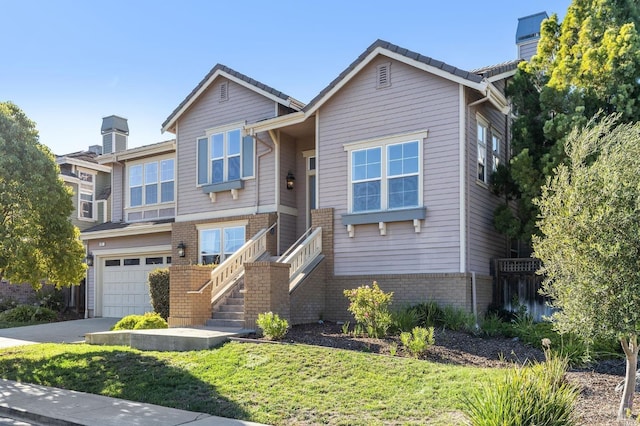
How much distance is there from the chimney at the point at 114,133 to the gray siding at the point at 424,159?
15441mm

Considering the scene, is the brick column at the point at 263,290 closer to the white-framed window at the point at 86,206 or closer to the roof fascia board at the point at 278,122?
the roof fascia board at the point at 278,122

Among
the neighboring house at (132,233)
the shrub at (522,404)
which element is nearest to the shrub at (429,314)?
the shrub at (522,404)

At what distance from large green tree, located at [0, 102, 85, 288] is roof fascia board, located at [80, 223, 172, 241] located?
651 centimetres

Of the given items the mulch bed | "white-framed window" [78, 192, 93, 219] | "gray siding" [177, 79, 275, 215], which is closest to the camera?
the mulch bed

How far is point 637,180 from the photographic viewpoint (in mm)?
6562

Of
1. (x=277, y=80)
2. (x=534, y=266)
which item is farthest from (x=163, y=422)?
(x=277, y=80)

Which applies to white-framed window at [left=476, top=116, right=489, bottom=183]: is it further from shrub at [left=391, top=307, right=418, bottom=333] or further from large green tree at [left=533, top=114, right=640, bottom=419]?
large green tree at [left=533, top=114, right=640, bottom=419]

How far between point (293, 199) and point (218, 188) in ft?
7.89

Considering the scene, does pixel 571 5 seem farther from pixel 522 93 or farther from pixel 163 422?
pixel 163 422

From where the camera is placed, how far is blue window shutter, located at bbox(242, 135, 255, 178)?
18.2m

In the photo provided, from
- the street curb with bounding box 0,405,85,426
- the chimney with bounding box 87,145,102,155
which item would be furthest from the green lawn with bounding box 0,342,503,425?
the chimney with bounding box 87,145,102,155

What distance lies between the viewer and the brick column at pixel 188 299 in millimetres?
14258

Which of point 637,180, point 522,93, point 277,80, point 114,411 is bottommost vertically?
point 114,411

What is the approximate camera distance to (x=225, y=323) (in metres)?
14.1
